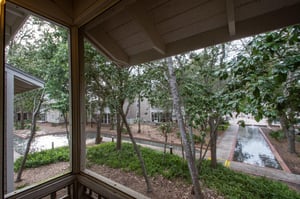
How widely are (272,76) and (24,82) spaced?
2.03 m

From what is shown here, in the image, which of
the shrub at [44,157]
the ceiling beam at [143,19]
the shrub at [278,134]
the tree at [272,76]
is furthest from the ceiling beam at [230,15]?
the shrub at [44,157]

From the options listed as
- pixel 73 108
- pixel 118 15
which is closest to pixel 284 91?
pixel 118 15

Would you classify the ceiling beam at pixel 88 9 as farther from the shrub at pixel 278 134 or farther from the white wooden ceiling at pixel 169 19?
the shrub at pixel 278 134

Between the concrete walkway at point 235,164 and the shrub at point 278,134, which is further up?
the shrub at point 278,134

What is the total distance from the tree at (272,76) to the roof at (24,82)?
1.70 metres

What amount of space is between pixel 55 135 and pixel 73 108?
18.5 inches

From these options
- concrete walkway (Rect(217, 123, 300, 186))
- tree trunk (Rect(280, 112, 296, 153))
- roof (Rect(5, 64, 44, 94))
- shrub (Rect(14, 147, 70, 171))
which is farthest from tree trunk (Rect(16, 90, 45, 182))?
concrete walkway (Rect(217, 123, 300, 186))

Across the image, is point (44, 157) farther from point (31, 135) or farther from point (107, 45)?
point (107, 45)

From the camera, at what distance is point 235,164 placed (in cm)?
199

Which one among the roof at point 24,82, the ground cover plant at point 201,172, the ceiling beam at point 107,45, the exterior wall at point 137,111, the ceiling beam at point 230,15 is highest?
the ceiling beam at point 107,45

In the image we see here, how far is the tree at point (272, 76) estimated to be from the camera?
2.33 ft

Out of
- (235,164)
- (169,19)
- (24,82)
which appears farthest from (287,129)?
(24,82)

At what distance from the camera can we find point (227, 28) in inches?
34.6

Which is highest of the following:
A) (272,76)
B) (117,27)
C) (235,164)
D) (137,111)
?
(117,27)
